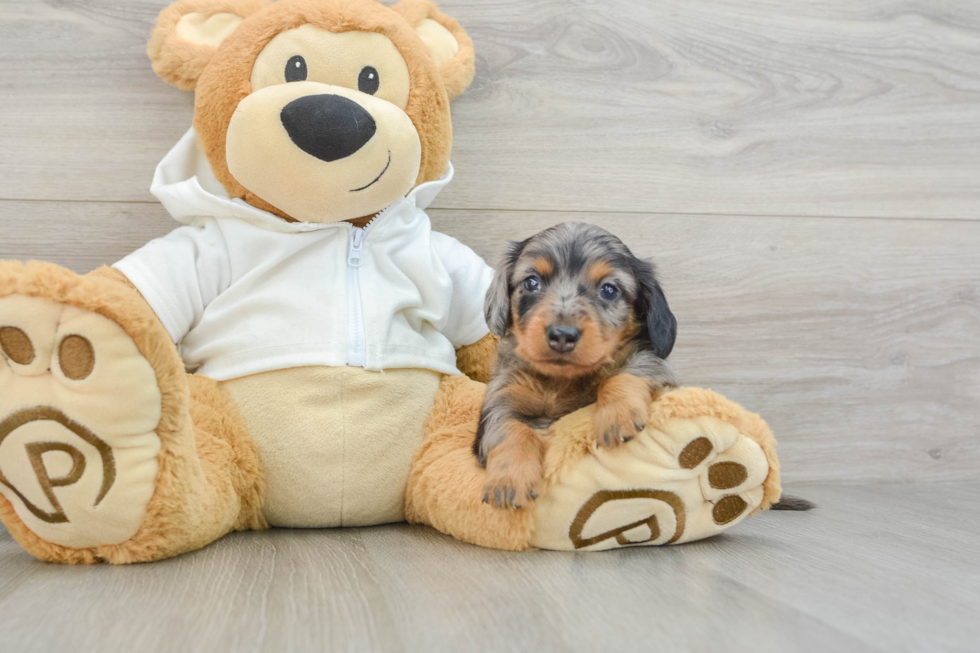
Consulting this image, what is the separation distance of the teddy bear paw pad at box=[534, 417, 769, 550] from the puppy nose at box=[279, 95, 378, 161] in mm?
749

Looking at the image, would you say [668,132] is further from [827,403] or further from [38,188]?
[38,188]

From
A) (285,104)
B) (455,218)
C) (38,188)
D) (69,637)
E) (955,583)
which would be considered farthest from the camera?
(455,218)

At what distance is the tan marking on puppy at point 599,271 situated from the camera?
4.72 ft

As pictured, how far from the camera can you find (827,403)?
2.15m

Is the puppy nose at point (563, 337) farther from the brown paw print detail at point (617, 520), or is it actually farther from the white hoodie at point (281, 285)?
the white hoodie at point (281, 285)

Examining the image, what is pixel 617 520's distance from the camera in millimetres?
1344

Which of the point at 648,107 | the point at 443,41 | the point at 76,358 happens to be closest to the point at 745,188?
the point at 648,107

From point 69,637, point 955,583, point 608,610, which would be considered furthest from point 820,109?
point 69,637

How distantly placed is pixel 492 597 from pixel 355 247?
81 centimetres

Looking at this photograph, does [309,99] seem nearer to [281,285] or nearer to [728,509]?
[281,285]

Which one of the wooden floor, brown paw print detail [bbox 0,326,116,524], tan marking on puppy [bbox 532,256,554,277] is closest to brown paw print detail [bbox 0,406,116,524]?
brown paw print detail [bbox 0,326,116,524]

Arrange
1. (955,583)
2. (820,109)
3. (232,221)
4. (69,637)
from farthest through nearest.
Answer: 1. (820,109)
2. (232,221)
3. (955,583)
4. (69,637)

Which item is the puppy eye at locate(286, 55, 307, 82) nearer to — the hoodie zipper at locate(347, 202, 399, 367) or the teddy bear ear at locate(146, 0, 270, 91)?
the teddy bear ear at locate(146, 0, 270, 91)

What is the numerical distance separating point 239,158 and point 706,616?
117cm
